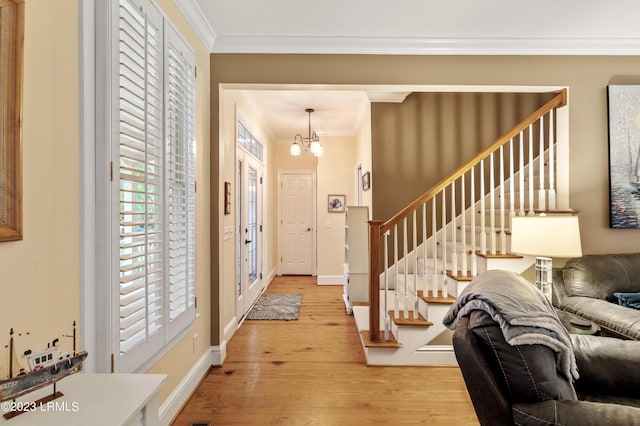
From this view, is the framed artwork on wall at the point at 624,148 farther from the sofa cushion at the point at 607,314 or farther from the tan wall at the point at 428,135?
the tan wall at the point at 428,135

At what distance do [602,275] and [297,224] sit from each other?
4977 mm

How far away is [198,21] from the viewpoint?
97.0 inches

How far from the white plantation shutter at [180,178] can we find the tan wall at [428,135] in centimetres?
248

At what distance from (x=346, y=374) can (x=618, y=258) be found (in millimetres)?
2357

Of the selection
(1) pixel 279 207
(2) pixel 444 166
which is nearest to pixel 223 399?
(2) pixel 444 166

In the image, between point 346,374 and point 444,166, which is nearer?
point 346,374

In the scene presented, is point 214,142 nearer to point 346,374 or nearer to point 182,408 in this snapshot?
point 182,408

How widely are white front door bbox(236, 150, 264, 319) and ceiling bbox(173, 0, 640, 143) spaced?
1634 mm

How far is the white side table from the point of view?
86 centimetres

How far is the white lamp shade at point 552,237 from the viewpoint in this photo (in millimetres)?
2164

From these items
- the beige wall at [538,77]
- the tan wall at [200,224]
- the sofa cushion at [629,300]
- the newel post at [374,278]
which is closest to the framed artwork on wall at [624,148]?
the beige wall at [538,77]

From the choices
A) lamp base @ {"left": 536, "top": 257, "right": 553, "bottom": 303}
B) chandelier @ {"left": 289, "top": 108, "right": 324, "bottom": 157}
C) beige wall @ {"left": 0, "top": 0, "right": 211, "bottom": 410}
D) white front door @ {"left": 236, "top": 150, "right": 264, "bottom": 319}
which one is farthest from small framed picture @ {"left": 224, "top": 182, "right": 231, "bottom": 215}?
lamp base @ {"left": 536, "top": 257, "right": 553, "bottom": 303}

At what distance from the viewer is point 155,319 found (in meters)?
1.79

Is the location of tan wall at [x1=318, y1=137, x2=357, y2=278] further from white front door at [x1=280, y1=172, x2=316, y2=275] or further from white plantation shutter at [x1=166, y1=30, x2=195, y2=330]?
white plantation shutter at [x1=166, y1=30, x2=195, y2=330]
